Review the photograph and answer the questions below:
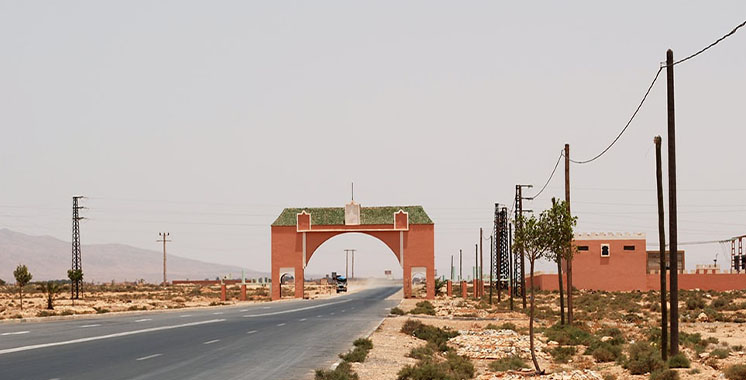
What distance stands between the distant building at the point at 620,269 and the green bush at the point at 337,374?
3042 inches

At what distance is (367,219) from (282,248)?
9077 millimetres

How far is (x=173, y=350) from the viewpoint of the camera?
2498 cm

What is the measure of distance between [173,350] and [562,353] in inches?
498

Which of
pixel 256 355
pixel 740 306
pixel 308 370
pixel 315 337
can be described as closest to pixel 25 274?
pixel 315 337

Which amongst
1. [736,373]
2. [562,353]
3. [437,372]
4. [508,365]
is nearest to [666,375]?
[736,373]

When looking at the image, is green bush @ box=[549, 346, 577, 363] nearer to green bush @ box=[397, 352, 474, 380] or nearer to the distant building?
green bush @ box=[397, 352, 474, 380]

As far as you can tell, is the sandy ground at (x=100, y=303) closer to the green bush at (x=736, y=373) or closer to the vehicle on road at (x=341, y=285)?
the vehicle on road at (x=341, y=285)

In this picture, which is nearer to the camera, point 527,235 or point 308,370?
point 308,370

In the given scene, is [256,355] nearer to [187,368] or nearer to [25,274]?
[187,368]

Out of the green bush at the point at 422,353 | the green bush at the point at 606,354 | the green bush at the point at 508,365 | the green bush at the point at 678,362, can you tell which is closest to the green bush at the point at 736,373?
the green bush at the point at 678,362

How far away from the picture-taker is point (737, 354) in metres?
27.0

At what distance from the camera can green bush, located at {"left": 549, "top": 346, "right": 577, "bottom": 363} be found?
27.5 meters

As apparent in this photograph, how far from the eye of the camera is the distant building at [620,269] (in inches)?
3713

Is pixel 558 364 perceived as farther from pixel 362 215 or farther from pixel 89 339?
pixel 362 215
